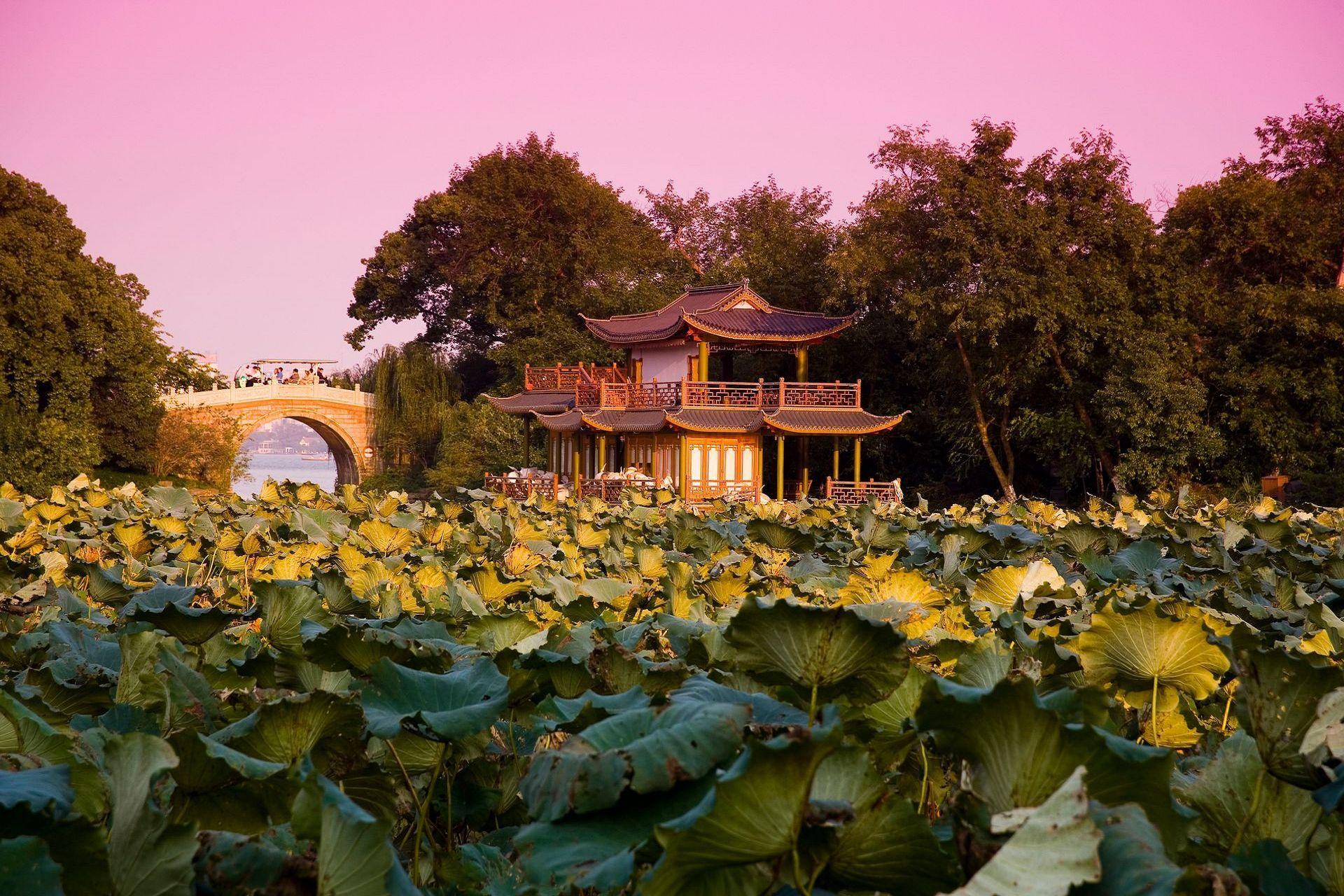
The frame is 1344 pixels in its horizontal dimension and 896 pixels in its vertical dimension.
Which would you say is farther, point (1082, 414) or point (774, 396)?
point (774, 396)

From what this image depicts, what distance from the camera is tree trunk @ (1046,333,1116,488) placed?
79.8 ft

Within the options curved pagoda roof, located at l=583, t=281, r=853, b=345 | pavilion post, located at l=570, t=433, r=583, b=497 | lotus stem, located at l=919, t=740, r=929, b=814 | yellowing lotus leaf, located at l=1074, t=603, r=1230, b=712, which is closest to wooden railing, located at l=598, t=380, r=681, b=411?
curved pagoda roof, located at l=583, t=281, r=853, b=345

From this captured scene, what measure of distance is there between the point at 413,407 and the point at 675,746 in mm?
40399

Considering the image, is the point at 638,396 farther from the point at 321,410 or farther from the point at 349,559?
the point at 349,559

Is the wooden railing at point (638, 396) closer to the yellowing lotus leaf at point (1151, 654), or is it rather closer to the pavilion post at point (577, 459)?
the pavilion post at point (577, 459)

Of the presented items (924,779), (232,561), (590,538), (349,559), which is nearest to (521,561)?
(349,559)

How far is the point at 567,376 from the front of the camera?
1335 inches

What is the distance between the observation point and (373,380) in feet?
140

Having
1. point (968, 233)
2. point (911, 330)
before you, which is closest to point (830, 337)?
point (911, 330)

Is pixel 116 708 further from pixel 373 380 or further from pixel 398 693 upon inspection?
pixel 373 380

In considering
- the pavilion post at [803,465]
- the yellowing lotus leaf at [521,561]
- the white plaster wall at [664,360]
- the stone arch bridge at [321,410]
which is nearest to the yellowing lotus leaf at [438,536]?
the yellowing lotus leaf at [521,561]

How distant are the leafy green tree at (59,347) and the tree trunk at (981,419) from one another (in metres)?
20.3

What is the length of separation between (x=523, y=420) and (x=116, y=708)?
113ft

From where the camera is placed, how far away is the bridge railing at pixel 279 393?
38.0 meters
